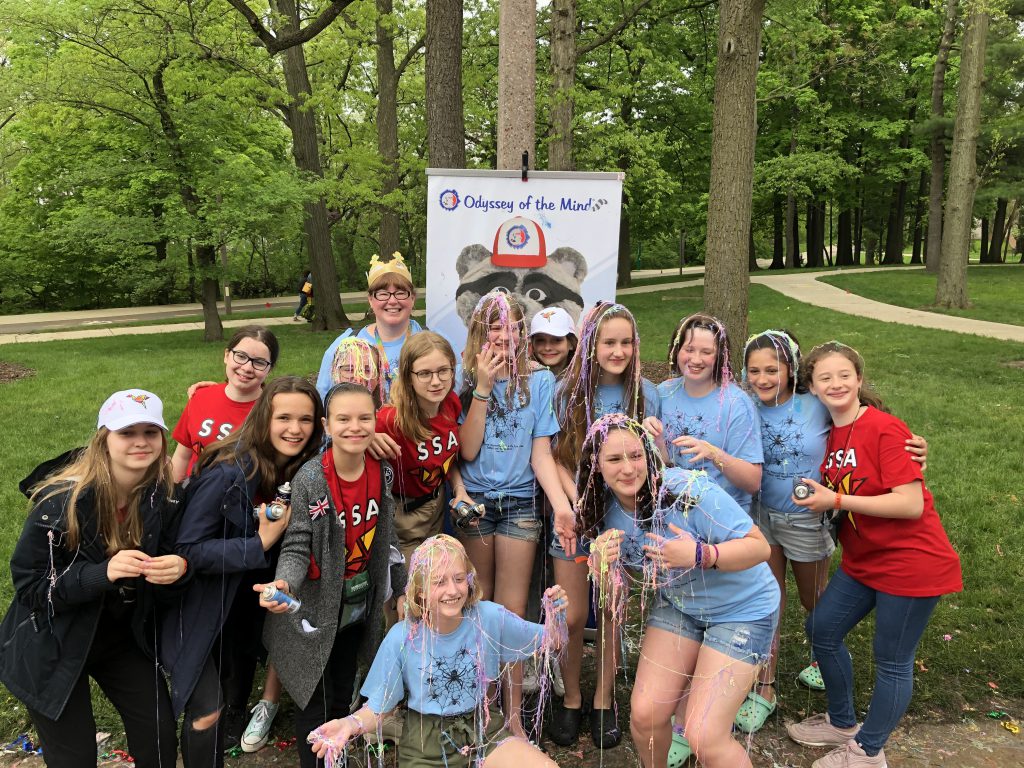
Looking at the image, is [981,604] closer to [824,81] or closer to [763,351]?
[763,351]

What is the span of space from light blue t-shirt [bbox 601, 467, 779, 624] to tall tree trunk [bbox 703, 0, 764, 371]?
4463 mm

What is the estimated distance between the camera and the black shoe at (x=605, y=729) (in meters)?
3.00

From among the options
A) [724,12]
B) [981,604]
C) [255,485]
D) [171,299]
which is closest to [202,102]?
[724,12]

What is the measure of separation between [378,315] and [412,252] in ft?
95.4

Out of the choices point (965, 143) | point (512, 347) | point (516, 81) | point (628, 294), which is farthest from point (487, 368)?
point (628, 294)

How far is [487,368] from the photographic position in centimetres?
296

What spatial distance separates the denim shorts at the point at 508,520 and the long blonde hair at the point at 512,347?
42 cm

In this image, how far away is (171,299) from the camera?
88.4 ft

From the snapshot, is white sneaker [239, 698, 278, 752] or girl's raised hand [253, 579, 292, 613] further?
white sneaker [239, 698, 278, 752]

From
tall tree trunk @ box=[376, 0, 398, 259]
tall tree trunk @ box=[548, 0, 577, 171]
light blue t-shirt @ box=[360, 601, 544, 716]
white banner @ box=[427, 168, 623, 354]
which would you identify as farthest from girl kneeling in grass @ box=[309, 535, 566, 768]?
tall tree trunk @ box=[376, 0, 398, 259]

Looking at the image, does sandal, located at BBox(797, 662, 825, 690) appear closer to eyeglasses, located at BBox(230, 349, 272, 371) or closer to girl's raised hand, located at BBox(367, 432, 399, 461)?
girl's raised hand, located at BBox(367, 432, 399, 461)

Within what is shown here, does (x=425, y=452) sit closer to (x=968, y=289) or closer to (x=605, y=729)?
(x=605, y=729)

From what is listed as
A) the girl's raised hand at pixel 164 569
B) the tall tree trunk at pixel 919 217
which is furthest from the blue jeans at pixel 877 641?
the tall tree trunk at pixel 919 217

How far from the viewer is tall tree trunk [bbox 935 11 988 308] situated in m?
13.9
